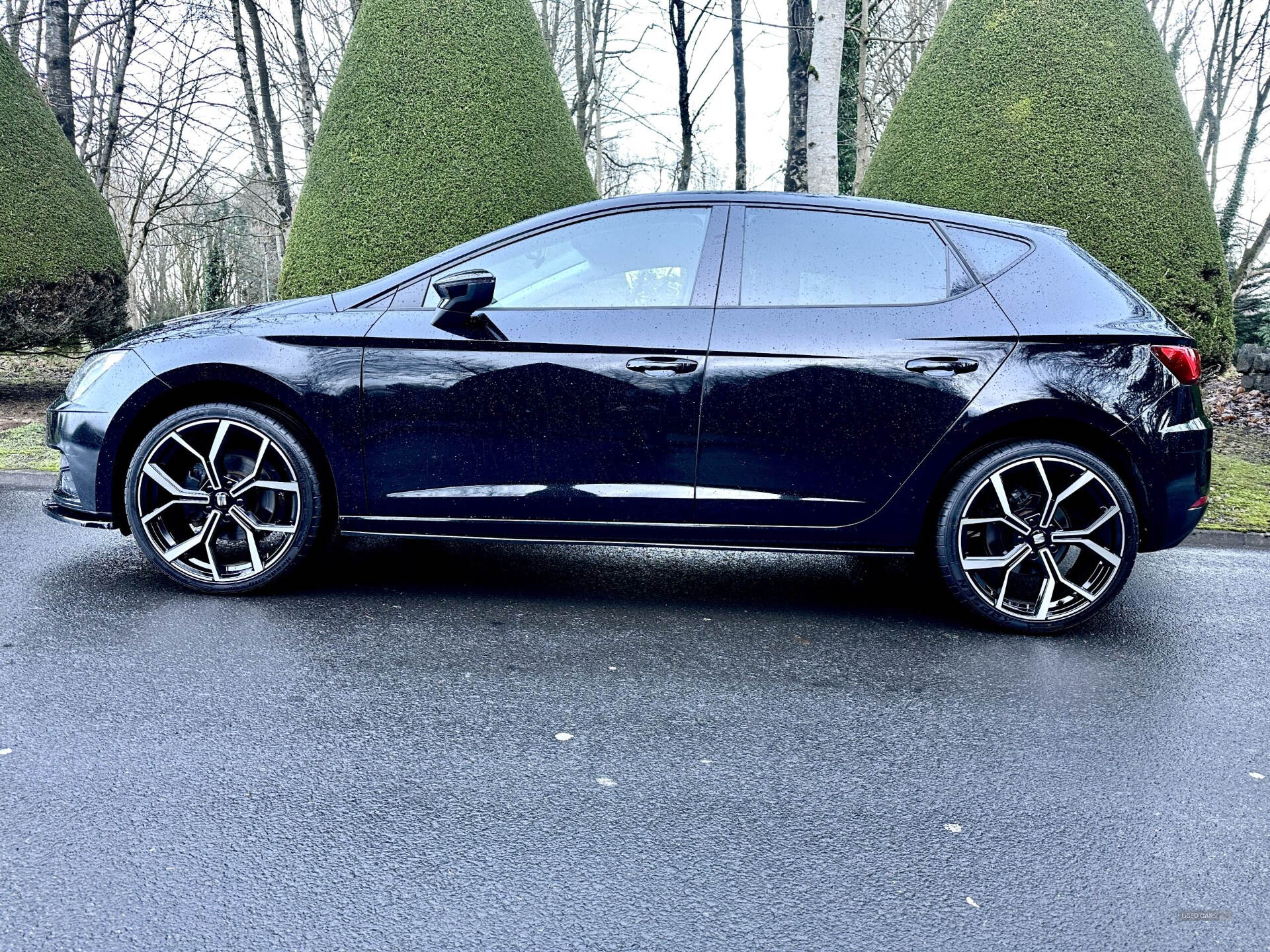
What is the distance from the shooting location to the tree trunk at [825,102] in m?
10.1

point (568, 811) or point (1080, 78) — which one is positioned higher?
point (1080, 78)

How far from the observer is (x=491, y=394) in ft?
13.9

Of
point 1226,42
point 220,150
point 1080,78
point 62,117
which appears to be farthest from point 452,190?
point 1226,42

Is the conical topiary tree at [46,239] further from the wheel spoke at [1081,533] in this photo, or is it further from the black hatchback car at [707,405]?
the wheel spoke at [1081,533]

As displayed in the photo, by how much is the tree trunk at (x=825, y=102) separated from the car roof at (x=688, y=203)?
230 inches

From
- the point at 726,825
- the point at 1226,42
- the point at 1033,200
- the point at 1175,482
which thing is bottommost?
the point at 726,825

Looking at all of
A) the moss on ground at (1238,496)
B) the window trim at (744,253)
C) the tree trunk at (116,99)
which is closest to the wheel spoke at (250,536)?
the window trim at (744,253)

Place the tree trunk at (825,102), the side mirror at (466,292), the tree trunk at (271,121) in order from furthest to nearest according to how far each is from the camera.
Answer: the tree trunk at (271,121), the tree trunk at (825,102), the side mirror at (466,292)

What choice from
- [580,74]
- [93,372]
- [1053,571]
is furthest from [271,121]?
[1053,571]

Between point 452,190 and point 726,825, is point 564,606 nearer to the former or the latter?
point 726,825

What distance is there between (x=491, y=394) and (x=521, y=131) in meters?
4.86

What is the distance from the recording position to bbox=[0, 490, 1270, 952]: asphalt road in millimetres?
2271

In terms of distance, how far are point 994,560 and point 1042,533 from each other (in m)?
0.23

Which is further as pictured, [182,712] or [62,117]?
[62,117]
